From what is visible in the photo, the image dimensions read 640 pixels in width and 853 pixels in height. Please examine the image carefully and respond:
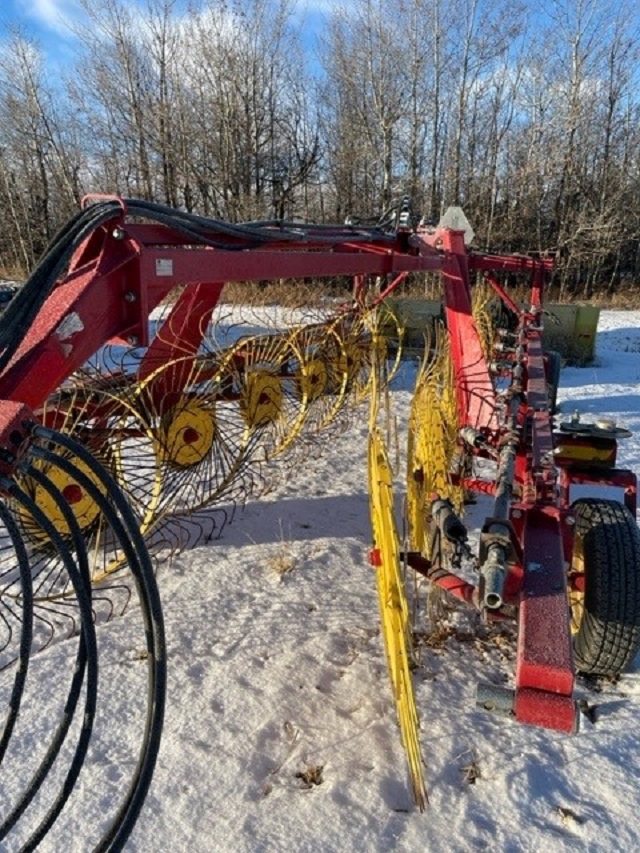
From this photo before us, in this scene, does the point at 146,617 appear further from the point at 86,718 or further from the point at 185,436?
the point at 185,436

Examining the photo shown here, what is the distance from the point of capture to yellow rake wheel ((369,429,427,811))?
1702 mm

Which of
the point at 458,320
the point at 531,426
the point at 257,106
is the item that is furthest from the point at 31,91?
the point at 531,426

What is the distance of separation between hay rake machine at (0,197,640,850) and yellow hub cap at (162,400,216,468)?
11 mm

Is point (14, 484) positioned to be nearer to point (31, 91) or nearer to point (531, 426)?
point (531, 426)

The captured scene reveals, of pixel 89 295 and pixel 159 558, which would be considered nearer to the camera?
pixel 89 295

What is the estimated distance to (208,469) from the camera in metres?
3.61

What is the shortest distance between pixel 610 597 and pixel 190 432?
2.03 m

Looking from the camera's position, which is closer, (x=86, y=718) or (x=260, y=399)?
(x=86, y=718)

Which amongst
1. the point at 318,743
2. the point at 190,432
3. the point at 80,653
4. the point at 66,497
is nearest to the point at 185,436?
the point at 190,432

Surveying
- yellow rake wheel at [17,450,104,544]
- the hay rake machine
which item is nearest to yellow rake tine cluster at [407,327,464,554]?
the hay rake machine

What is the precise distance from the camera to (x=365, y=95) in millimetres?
18000

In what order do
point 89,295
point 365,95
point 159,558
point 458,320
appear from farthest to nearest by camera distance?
1. point 365,95
2. point 458,320
3. point 159,558
4. point 89,295

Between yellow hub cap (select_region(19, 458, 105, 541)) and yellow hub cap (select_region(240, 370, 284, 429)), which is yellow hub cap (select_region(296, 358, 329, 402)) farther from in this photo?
yellow hub cap (select_region(19, 458, 105, 541))

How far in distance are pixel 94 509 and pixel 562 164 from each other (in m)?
19.6
